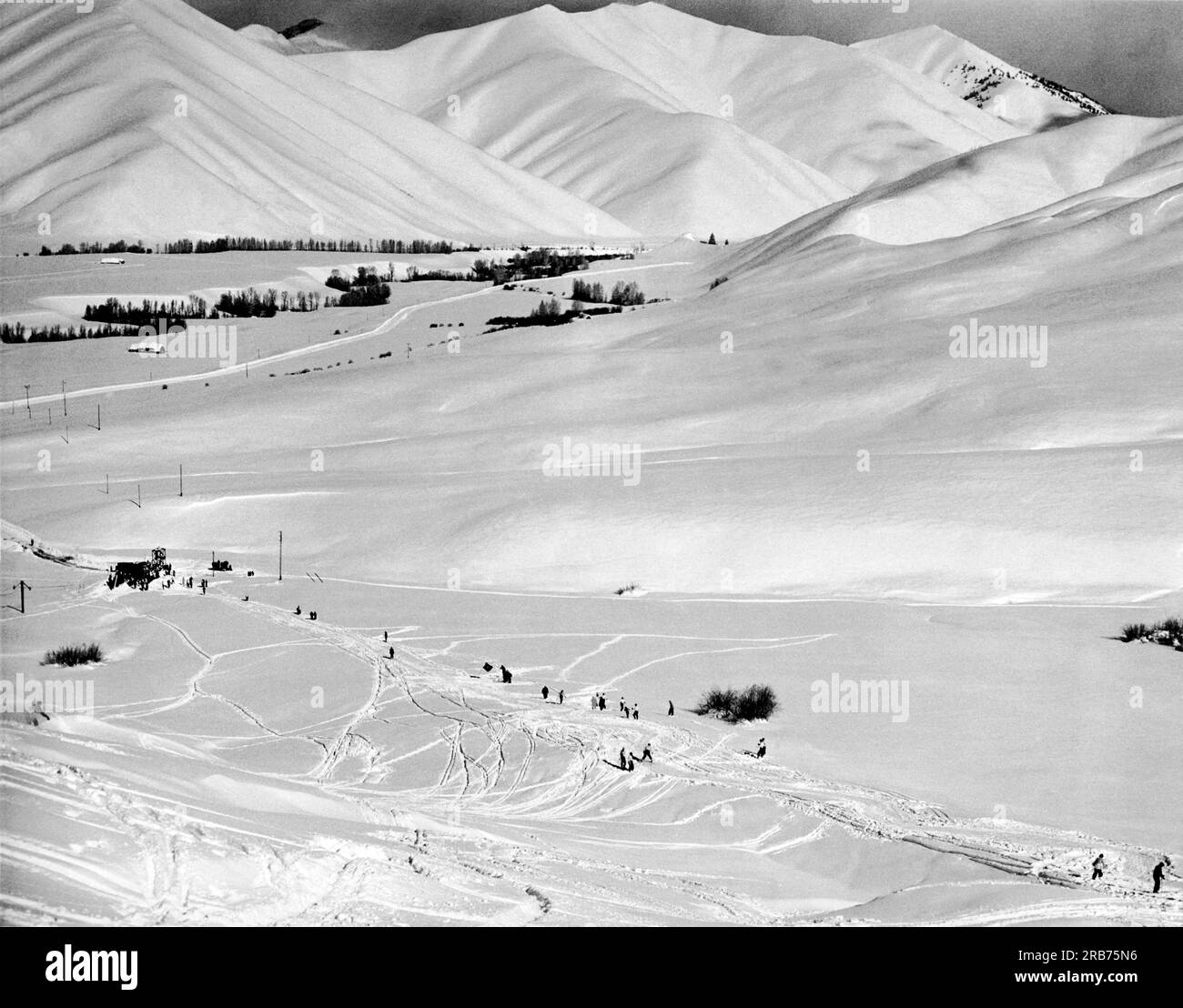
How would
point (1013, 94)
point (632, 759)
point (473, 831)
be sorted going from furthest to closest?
point (1013, 94) < point (632, 759) < point (473, 831)

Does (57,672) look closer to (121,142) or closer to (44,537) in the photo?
(44,537)

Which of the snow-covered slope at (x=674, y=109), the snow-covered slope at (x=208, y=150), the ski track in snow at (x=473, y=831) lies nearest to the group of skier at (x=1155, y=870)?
the ski track in snow at (x=473, y=831)

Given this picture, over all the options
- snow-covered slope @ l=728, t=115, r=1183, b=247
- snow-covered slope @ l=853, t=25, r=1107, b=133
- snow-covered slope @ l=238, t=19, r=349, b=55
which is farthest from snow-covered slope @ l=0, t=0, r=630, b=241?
snow-covered slope @ l=853, t=25, r=1107, b=133

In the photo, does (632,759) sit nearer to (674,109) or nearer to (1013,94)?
(674,109)

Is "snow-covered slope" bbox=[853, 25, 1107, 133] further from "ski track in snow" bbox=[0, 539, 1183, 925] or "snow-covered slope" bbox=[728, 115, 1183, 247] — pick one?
"ski track in snow" bbox=[0, 539, 1183, 925]

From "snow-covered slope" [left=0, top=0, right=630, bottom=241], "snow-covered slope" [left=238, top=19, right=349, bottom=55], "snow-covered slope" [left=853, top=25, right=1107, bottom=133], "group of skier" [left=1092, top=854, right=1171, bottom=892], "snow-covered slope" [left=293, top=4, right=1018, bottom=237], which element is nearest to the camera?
"group of skier" [left=1092, top=854, right=1171, bottom=892]

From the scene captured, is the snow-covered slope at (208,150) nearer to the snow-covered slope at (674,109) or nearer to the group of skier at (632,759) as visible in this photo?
the snow-covered slope at (674,109)

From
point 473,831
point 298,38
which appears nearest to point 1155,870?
point 473,831
